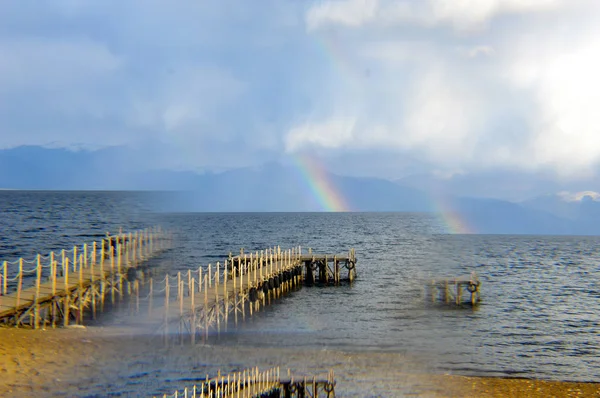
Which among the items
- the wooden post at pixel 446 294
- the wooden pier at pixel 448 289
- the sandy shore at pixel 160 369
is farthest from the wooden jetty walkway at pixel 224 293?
the wooden post at pixel 446 294

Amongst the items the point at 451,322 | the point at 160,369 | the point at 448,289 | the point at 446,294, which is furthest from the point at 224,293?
the point at 448,289

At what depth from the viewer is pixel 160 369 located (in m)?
25.0

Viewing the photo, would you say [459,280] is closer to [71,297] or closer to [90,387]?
[71,297]

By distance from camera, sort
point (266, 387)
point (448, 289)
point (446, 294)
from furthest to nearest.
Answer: point (448, 289) → point (446, 294) → point (266, 387)

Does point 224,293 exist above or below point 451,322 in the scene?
above

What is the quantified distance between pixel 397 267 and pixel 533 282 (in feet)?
57.0

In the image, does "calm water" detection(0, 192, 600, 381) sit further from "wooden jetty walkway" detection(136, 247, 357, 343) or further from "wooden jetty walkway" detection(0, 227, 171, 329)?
"wooden jetty walkway" detection(0, 227, 171, 329)

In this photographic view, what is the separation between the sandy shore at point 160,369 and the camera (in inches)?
861

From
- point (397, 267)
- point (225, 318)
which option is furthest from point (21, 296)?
point (397, 267)

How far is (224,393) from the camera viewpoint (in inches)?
755

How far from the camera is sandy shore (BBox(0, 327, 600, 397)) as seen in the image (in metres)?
21.9

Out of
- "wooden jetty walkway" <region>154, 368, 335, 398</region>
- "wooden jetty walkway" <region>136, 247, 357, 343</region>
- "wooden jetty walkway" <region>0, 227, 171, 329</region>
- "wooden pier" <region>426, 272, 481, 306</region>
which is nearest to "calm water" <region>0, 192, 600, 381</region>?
"wooden pier" <region>426, 272, 481, 306</region>

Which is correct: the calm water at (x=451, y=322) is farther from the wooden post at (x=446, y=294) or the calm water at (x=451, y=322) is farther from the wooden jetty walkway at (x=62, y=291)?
the wooden jetty walkway at (x=62, y=291)

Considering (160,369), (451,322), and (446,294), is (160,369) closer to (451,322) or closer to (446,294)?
(451,322)
